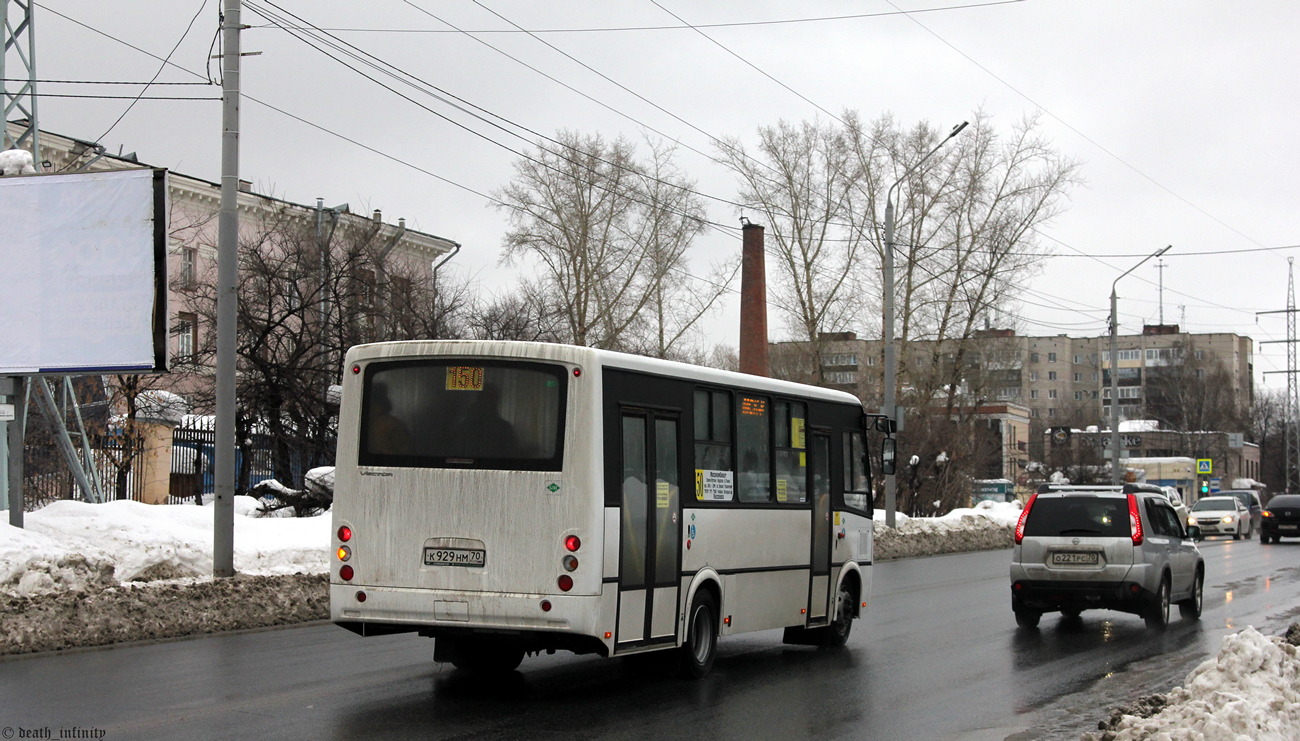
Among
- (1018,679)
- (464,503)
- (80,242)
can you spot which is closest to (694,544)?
(464,503)

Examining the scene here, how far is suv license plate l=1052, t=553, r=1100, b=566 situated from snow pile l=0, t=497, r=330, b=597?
938 cm

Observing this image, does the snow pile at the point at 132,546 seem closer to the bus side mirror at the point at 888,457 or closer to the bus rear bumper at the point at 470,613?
the bus rear bumper at the point at 470,613

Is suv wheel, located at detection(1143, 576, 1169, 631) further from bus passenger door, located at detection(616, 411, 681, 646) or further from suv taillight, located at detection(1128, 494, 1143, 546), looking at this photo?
bus passenger door, located at detection(616, 411, 681, 646)

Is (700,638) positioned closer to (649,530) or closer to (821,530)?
(649,530)

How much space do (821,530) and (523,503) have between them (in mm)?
4608

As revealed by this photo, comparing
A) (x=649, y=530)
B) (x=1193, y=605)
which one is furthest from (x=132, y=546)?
(x=1193, y=605)

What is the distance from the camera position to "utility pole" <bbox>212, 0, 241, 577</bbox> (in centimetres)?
1600

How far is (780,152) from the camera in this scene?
5372 centimetres

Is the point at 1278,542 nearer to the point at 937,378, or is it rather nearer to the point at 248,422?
the point at 937,378

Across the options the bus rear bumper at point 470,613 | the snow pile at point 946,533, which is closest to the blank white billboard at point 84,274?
the bus rear bumper at point 470,613

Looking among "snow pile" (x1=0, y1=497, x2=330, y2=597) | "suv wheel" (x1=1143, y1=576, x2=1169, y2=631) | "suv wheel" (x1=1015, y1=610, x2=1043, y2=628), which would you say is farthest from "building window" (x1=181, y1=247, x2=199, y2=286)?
"suv wheel" (x1=1143, y1=576, x2=1169, y2=631)

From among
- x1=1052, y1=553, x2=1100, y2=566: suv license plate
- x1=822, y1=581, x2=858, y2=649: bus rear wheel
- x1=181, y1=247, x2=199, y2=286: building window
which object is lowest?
x1=822, y1=581, x2=858, y2=649: bus rear wheel

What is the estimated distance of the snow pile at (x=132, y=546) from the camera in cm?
1383

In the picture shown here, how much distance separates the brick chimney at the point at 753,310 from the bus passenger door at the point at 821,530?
2748 centimetres
